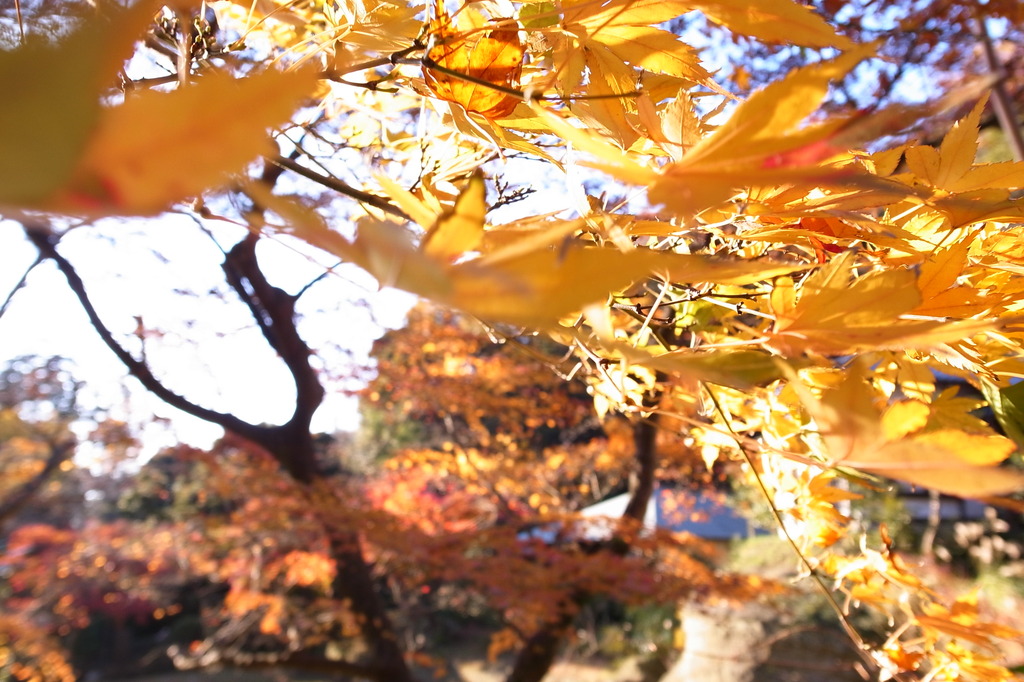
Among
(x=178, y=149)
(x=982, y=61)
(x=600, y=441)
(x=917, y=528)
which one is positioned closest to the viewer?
(x=178, y=149)

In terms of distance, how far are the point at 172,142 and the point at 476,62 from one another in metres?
0.20

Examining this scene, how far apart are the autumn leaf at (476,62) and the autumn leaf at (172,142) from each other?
185 millimetres

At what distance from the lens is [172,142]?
9 cm

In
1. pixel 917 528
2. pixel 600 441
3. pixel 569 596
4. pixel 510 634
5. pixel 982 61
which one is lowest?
pixel 917 528

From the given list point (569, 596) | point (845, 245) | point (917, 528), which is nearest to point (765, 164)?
point (845, 245)

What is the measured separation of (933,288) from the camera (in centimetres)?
26

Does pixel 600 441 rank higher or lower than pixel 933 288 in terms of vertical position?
lower

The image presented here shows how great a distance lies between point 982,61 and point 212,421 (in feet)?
12.9

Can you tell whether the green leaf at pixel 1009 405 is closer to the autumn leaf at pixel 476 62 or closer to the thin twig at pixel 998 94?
the autumn leaf at pixel 476 62

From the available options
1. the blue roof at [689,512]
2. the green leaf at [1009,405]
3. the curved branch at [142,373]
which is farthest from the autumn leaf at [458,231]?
the blue roof at [689,512]

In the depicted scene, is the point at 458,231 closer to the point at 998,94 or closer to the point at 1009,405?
the point at 1009,405

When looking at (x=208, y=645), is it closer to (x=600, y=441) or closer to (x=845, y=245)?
(x=600, y=441)

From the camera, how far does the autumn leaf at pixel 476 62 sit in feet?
0.88

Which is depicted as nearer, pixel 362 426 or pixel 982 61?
pixel 982 61
